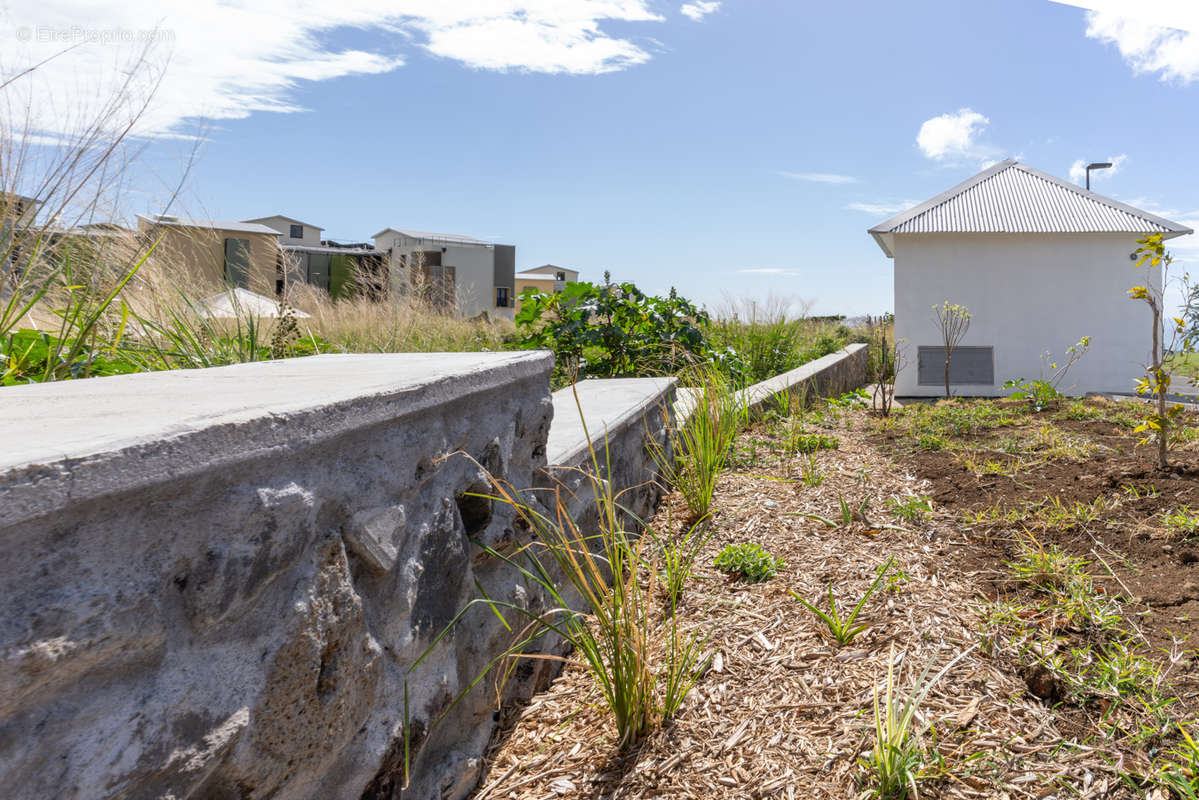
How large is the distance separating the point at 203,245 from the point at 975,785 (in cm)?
369

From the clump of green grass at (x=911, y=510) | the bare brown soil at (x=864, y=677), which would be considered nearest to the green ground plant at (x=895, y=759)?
the bare brown soil at (x=864, y=677)

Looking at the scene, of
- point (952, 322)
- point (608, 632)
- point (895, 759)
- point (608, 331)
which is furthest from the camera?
point (952, 322)

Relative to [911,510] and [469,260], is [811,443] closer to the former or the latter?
[911,510]

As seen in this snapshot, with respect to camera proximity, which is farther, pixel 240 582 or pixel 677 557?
pixel 677 557

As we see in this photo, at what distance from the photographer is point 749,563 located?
2697mm

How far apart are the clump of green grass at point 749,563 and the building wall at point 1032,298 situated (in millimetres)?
7148

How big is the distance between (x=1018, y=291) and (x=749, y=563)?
7989 millimetres

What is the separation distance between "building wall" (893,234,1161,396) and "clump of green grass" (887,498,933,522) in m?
6.18

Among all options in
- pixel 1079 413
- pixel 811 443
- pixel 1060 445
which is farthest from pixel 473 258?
pixel 1060 445

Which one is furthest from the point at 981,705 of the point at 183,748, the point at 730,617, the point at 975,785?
the point at 183,748

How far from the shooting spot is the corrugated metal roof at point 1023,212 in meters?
8.73

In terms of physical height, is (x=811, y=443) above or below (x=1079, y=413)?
below

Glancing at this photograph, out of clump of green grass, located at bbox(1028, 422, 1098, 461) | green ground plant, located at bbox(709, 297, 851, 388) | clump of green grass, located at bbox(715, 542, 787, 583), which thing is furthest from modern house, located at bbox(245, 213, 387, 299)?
clump of green grass, located at bbox(715, 542, 787, 583)

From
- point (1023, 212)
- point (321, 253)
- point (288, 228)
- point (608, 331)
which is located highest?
point (288, 228)
